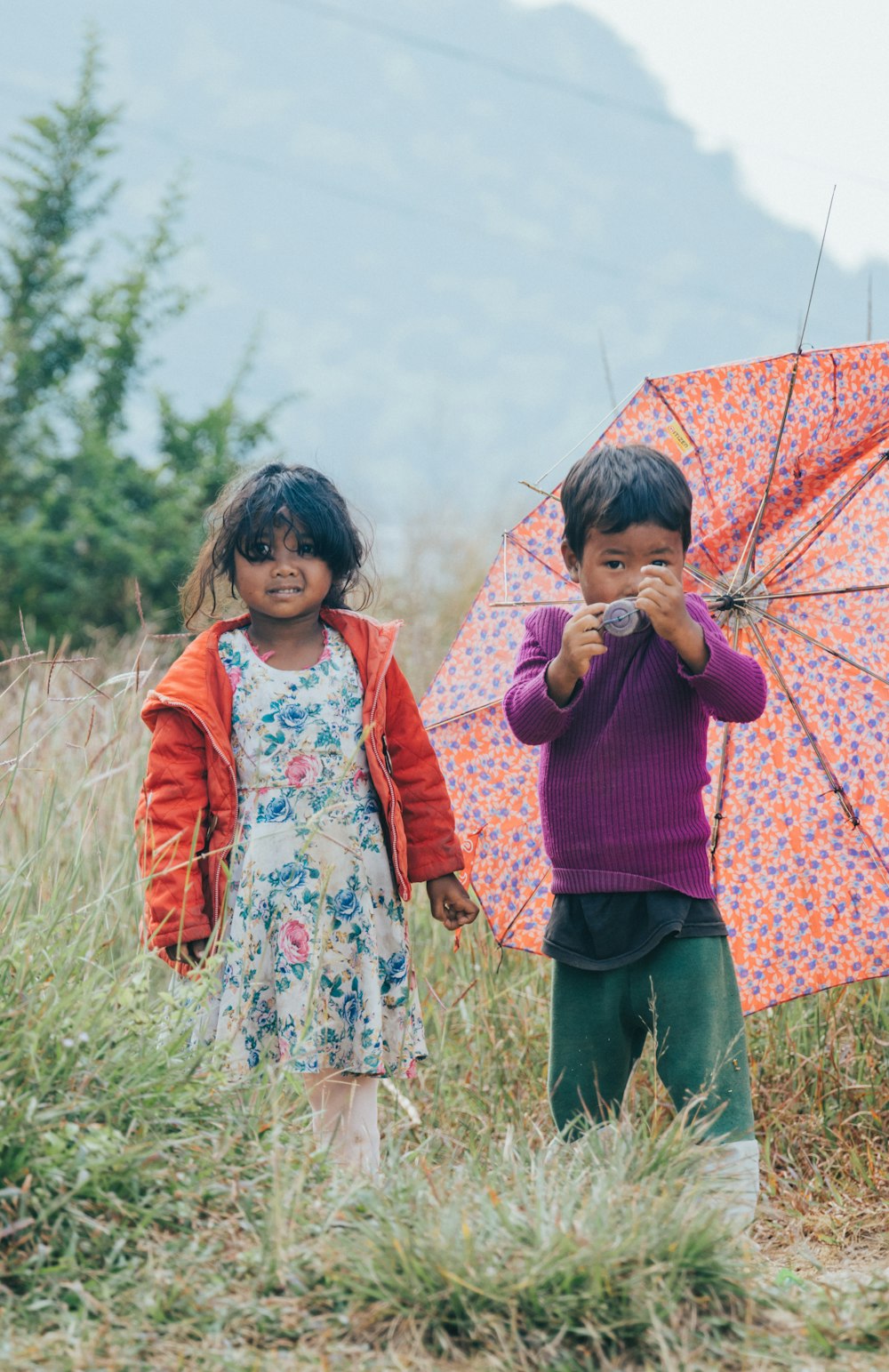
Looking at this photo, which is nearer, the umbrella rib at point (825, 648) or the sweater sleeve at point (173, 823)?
the sweater sleeve at point (173, 823)

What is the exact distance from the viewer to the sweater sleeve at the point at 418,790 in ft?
9.99

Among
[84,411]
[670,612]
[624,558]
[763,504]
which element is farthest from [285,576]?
[84,411]

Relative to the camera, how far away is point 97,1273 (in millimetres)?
2035

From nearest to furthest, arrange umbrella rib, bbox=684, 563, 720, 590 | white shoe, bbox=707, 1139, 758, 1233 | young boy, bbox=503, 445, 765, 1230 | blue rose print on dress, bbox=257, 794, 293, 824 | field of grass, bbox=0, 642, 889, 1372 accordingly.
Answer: field of grass, bbox=0, 642, 889, 1372 < white shoe, bbox=707, 1139, 758, 1233 < young boy, bbox=503, 445, 765, 1230 < blue rose print on dress, bbox=257, 794, 293, 824 < umbrella rib, bbox=684, 563, 720, 590

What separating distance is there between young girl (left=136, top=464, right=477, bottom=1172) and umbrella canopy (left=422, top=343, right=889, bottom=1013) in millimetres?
305

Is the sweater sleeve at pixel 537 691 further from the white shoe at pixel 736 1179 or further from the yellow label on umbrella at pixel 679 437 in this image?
the white shoe at pixel 736 1179

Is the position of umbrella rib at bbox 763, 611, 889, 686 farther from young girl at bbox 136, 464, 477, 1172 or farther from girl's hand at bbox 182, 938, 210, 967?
girl's hand at bbox 182, 938, 210, 967

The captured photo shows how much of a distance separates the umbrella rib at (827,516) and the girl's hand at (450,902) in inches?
36.2

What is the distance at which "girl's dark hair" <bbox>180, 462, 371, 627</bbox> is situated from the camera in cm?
299

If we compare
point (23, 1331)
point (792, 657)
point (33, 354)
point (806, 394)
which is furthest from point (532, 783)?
point (33, 354)

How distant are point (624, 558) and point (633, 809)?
488 mm

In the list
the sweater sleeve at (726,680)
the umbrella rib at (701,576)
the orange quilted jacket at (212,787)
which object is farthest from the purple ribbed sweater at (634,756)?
the orange quilted jacket at (212,787)

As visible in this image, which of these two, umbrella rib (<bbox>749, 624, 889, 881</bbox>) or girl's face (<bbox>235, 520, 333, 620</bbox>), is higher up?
girl's face (<bbox>235, 520, 333, 620</bbox>)

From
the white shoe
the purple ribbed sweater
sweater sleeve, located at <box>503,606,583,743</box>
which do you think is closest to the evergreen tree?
sweater sleeve, located at <box>503,606,583,743</box>
